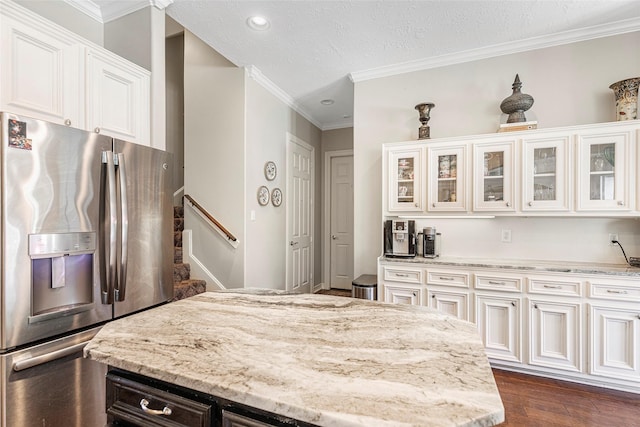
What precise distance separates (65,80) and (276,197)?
2474 millimetres

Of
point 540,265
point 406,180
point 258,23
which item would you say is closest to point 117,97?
point 258,23

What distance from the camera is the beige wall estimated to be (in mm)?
2641

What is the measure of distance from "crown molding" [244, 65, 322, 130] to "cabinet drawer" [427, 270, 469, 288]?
111 inches

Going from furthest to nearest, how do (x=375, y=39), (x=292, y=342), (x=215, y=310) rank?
(x=375, y=39) → (x=215, y=310) → (x=292, y=342)

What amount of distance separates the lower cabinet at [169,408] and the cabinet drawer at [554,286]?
2434 millimetres

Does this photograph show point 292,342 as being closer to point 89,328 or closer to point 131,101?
point 89,328

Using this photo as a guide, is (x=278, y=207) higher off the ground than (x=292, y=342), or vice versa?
(x=278, y=207)

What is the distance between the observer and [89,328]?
1.62 meters

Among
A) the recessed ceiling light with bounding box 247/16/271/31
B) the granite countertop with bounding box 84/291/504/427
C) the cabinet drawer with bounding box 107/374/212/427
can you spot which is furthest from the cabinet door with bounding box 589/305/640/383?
the recessed ceiling light with bounding box 247/16/271/31

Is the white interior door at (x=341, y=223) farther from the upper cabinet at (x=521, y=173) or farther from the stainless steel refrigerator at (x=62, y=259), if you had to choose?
the stainless steel refrigerator at (x=62, y=259)

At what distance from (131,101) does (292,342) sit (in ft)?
6.79

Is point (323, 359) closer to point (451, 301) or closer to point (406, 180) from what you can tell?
point (451, 301)

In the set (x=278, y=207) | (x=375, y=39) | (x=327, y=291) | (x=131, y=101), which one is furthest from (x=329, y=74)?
(x=327, y=291)

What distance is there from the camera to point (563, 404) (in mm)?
2129
